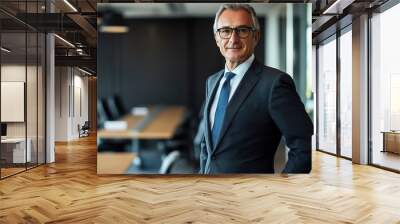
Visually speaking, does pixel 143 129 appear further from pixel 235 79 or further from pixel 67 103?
pixel 67 103

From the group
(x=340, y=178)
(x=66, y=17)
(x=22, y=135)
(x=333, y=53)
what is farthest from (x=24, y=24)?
(x=333, y=53)

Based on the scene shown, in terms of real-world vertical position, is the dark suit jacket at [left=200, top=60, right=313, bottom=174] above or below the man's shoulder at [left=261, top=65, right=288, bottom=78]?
below

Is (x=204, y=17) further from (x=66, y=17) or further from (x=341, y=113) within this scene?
(x=341, y=113)

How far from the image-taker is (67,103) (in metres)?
16.6

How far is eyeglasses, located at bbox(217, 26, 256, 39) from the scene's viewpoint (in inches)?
213

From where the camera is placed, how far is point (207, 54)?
573 centimetres

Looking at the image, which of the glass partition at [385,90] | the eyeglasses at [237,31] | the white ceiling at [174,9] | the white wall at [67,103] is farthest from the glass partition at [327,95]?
the white wall at [67,103]

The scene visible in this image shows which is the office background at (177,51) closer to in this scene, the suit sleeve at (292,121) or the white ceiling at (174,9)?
Result: the white ceiling at (174,9)

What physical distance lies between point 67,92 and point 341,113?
35.6 ft

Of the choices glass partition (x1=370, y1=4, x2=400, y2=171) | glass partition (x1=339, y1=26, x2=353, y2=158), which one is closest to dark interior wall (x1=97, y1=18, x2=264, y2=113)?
glass partition (x1=370, y1=4, x2=400, y2=171)

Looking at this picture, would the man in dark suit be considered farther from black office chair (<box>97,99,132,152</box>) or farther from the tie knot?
black office chair (<box>97,99,132,152</box>)

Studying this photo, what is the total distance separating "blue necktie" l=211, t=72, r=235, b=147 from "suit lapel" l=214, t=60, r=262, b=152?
0.16 feet

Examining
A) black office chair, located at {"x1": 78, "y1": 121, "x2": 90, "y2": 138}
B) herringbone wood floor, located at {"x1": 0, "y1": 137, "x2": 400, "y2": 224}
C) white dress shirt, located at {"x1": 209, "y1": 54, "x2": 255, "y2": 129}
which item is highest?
white dress shirt, located at {"x1": 209, "y1": 54, "x2": 255, "y2": 129}

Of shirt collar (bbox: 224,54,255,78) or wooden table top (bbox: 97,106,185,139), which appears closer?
shirt collar (bbox: 224,54,255,78)
